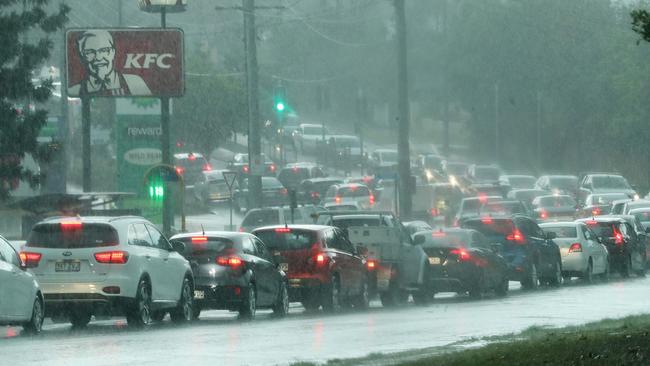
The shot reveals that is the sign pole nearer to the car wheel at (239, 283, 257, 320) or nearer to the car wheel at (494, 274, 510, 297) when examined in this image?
the car wheel at (494, 274, 510, 297)

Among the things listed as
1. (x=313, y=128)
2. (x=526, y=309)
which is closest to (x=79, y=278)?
(x=526, y=309)

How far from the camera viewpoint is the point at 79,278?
24.5 meters

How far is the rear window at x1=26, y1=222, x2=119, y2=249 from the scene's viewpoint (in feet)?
81.0

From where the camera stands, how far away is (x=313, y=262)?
29.5 meters

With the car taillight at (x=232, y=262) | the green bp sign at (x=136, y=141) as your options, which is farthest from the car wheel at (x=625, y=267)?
the car taillight at (x=232, y=262)

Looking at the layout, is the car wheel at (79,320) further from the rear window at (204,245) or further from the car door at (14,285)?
the rear window at (204,245)

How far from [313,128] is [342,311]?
84350 millimetres

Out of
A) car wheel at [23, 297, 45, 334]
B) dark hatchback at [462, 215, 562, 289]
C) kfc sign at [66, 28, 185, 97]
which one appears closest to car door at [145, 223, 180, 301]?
car wheel at [23, 297, 45, 334]

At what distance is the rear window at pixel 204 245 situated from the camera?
27812 millimetres

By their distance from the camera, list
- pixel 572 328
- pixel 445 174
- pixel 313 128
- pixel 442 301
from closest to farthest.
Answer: pixel 572 328
pixel 442 301
pixel 445 174
pixel 313 128

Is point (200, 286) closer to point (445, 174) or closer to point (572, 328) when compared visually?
point (572, 328)

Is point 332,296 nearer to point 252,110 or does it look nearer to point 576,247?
point 576,247

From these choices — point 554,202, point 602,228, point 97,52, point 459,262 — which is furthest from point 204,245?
point 554,202

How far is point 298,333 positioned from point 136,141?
98.3 ft
